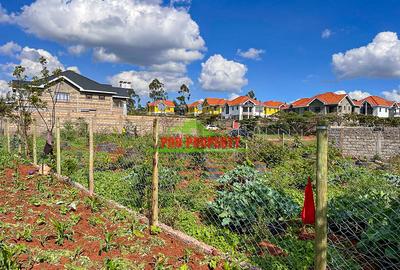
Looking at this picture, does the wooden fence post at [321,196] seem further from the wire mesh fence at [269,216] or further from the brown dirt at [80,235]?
the brown dirt at [80,235]

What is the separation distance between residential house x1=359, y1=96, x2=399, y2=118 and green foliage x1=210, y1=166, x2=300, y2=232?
189 feet

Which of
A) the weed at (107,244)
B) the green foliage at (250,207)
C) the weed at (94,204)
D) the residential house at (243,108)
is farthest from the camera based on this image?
the residential house at (243,108)

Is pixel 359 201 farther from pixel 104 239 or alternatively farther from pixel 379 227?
pixel 104 239

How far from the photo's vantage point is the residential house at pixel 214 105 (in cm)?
6584

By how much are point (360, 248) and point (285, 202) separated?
113cm

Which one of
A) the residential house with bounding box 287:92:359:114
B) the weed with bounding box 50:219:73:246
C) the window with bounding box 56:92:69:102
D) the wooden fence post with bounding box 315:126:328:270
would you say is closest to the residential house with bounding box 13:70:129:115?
the window with bounding box 56:92:69:102

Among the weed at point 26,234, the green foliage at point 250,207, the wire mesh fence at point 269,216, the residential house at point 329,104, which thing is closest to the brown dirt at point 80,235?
the weed at point 26,234

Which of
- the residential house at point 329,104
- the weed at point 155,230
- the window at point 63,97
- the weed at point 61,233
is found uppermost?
the residential house at point 329,104

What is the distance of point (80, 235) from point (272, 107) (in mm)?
67395

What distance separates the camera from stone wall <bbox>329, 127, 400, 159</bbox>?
13.4 metres

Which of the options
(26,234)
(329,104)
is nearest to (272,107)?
(329,104)

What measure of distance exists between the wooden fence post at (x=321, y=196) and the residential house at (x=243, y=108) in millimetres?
56367

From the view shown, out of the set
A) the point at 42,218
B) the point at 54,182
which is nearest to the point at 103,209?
the point at 42,218

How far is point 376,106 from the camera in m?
53.0
